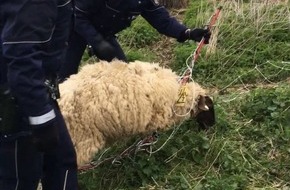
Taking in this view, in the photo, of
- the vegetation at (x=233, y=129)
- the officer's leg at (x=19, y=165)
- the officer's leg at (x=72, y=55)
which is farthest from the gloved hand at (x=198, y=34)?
the officer's leg at (x=19, y=165)

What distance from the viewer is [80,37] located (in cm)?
405

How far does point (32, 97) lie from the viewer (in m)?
2.29

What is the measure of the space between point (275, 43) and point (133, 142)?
200 cm

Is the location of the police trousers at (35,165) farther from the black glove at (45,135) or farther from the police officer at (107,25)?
the police officer at (107,25)

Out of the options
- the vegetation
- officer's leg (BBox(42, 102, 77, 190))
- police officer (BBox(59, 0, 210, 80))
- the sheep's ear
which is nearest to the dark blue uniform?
police officer (BBox(59, 0, 210, 80))

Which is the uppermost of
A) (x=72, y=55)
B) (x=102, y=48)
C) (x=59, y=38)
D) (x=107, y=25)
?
(x=59, y=38)

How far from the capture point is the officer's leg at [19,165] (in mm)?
2643

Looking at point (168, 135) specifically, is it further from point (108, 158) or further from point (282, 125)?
point (282, 125)

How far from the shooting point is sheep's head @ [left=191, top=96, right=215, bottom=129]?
3.77 meters

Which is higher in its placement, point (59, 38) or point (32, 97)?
point (59, 38)

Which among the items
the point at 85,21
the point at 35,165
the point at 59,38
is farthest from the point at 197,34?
the point at 35,165

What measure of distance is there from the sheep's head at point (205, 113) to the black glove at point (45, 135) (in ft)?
5.18

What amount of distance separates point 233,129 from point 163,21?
3.21 feet

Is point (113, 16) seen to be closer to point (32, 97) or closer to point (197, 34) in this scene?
point (197, 34)
